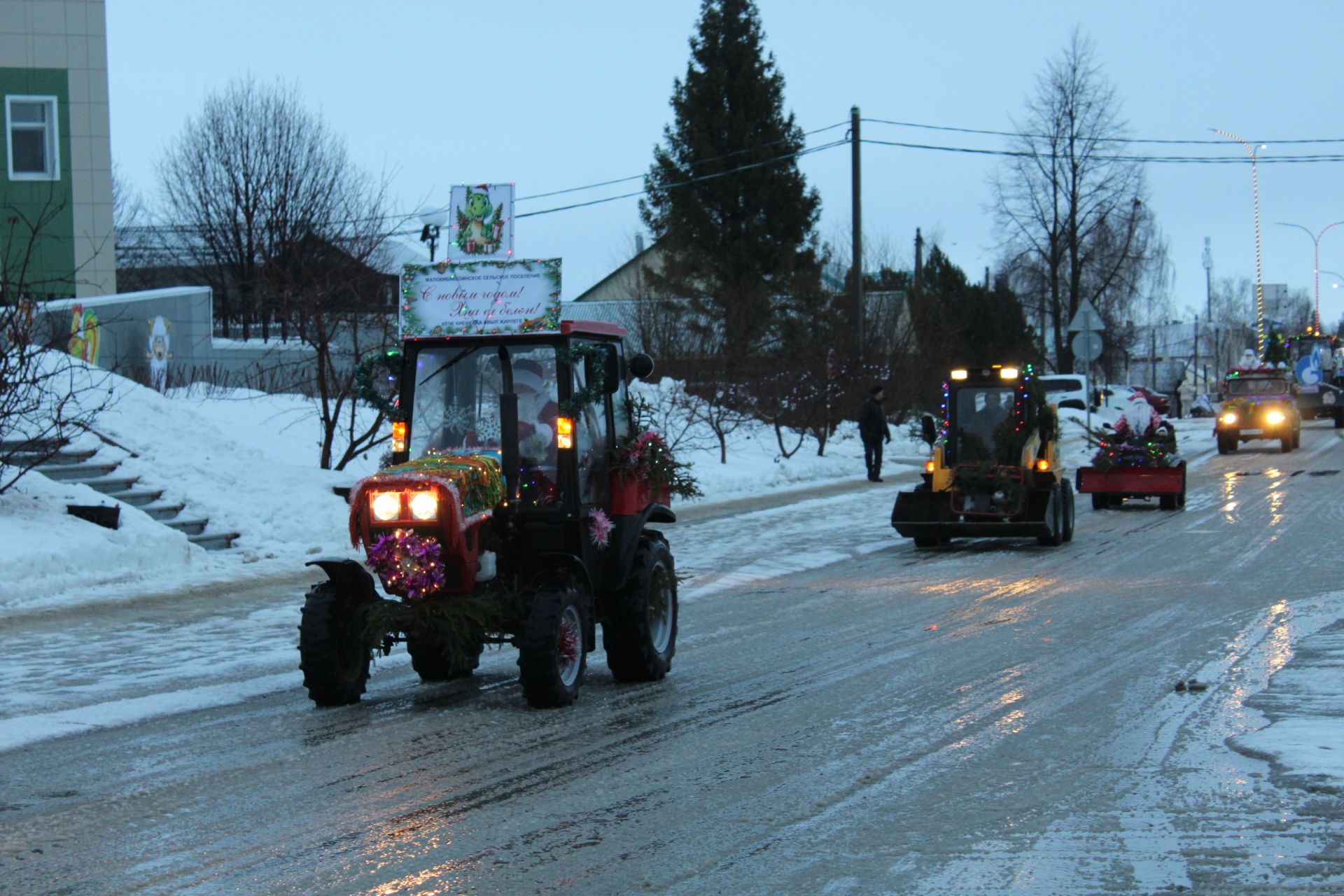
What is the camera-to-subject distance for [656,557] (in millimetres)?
9703

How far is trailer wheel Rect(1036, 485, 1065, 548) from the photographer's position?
1778cm

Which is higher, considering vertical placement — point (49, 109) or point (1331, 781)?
point (49, 109)

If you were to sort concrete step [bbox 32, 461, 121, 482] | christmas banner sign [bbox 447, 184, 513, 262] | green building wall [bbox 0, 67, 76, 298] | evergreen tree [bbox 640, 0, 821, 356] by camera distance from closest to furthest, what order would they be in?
concrete step [bbox 32, 461, 121, 482]
christmas banner sign [bbox 447, 184, 513, 262]
green building wall [bbox 0, 67, 76, 298]
evergreen tree [bbox 640, 0, 821, 356]

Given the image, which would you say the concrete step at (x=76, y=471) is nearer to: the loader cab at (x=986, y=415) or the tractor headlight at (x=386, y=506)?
the loader cab at (x=986, y=415)

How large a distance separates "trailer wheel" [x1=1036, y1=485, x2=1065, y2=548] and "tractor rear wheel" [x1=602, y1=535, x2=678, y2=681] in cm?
893

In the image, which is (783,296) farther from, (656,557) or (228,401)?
(656,557)

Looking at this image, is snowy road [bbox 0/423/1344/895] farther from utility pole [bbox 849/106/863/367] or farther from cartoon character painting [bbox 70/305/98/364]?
utility pole [bbox 849/106/863/367]

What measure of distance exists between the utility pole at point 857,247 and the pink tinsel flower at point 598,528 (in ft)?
82.6

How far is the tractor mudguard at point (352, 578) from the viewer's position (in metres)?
8.62

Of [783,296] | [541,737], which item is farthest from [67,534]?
[783,296]

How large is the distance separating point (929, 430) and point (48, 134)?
77.3ft

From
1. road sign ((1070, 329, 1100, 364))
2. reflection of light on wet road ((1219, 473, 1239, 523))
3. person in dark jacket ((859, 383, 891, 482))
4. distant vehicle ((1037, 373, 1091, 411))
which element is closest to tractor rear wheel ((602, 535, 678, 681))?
reflection of light on wet road ((1219, 473, 1239, 523))

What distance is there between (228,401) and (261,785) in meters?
19.2

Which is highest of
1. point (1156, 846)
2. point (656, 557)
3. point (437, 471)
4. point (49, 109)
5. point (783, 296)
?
point (49, 109)
